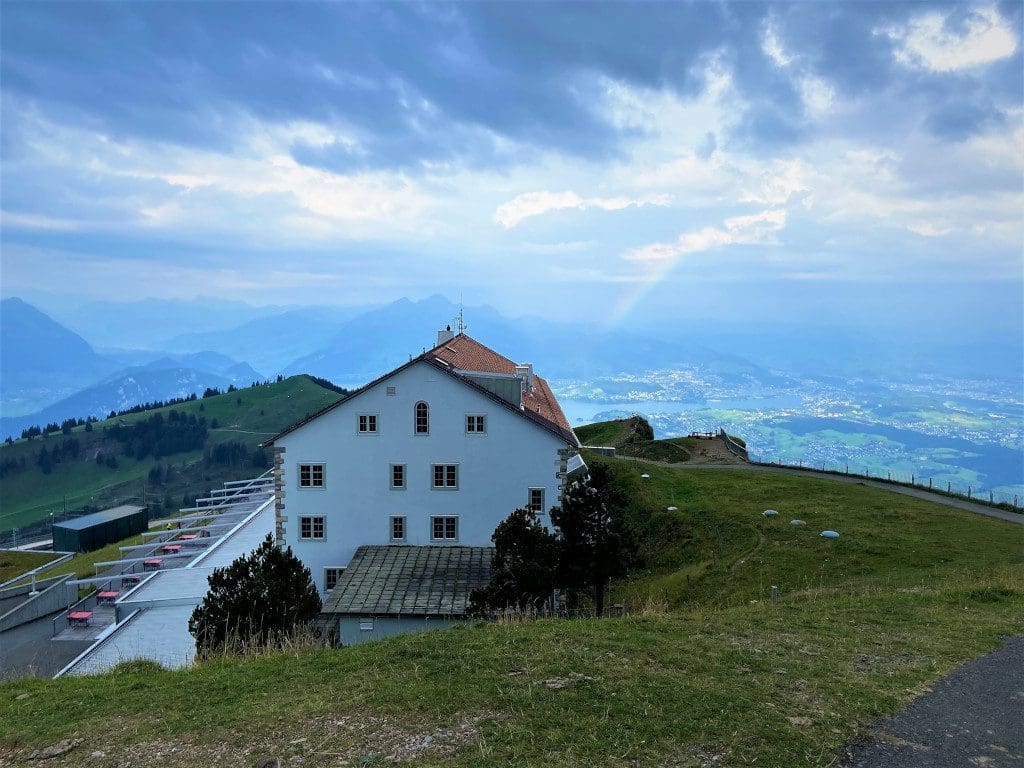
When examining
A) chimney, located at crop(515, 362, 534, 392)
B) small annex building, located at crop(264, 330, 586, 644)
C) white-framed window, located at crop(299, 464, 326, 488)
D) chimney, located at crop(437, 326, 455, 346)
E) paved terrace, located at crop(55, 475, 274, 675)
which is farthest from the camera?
chimney, located at crop(437, 326, 455, 346)

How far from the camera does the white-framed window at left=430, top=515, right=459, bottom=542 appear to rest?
118ft

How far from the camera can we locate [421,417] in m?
35.7

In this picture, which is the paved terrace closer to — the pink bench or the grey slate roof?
the pink bench

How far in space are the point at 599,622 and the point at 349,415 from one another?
23.3 m

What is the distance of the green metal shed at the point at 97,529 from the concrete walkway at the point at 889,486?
85303 mm

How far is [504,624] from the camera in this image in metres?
15.5

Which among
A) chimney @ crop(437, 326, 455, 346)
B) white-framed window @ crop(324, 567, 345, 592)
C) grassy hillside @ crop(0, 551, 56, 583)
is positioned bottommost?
grassy hillside @ crop(0, 551, 56, 583)

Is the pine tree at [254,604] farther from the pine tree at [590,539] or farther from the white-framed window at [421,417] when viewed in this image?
the white-framed window at [421,417]

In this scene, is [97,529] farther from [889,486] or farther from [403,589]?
[889,486]

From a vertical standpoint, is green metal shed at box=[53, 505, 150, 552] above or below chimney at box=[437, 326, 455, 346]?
below

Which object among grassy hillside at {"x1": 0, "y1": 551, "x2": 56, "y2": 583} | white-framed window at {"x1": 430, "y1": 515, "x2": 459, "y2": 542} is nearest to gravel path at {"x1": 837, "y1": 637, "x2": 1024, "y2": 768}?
white-framed window at {"x1": 430, "y1": 515, "x2": 459, "y2": 542}

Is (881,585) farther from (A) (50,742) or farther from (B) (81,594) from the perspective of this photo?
(B) (81,594)

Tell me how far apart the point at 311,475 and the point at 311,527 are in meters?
2.90

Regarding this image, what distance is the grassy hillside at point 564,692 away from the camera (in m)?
9.42
